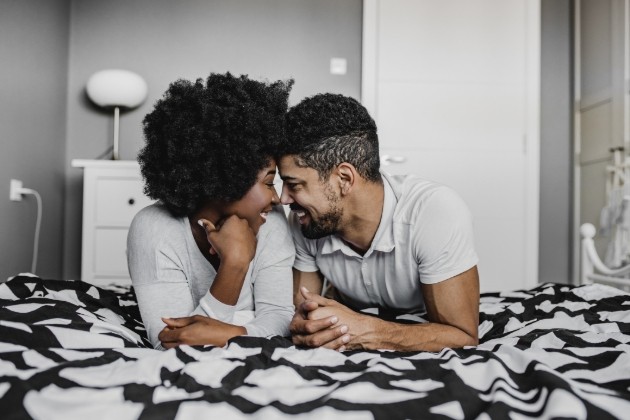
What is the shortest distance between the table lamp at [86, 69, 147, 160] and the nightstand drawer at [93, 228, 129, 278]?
0.49 meters

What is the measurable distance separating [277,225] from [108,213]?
1.54 m

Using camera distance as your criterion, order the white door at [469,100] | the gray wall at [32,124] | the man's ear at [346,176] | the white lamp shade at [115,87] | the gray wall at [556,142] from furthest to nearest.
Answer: the gray wall at [556,142] → the white door at [469,100] → the white lamp shade at [115,87] → the gray wall at [32,124] → the man's ear at [346,176]

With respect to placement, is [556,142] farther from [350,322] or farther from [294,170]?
[350,322]

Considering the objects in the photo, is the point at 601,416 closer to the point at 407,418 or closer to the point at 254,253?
the point at 407,418

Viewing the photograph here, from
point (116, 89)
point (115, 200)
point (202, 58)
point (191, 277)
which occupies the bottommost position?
point (191, 277)

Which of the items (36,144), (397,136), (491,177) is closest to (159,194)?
(36,144)

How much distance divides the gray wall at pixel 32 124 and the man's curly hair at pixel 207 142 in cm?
145

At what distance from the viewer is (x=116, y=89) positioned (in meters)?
2.97

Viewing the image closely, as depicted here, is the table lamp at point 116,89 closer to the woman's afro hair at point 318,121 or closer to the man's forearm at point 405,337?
the woman's afro hair at point 318,121

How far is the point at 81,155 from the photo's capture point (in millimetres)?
3246

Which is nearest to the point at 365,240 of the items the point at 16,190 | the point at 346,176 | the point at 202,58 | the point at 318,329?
the point at 346,176

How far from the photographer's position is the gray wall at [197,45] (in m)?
3.26

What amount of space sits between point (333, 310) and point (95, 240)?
6.06 feet

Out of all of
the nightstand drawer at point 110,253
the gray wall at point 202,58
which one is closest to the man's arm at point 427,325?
the nightstand drawer at point 110,253
